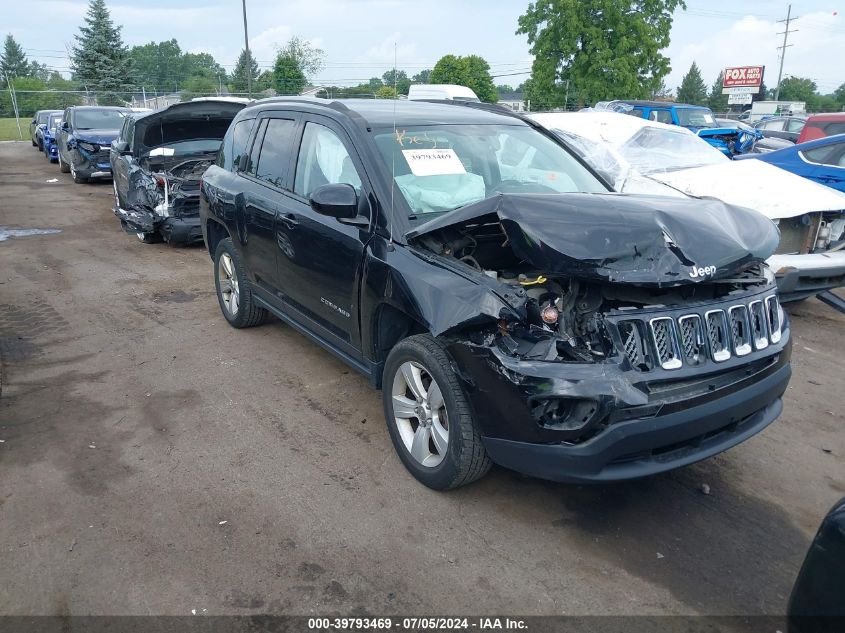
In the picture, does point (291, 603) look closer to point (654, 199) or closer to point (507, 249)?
point (507, 249)

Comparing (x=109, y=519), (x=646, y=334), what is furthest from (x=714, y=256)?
(x=109, y=519)

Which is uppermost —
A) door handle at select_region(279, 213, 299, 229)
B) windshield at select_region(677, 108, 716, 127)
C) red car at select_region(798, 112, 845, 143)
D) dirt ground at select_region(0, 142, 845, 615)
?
windshield at select_region(677, 108, 716, 127)

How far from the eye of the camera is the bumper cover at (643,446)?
2.72m

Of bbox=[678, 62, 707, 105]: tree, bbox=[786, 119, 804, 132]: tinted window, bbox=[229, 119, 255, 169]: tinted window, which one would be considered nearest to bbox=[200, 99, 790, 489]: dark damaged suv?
bbox=[229, 119, 255, 169]: tinted window

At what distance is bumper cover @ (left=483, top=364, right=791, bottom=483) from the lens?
272cm

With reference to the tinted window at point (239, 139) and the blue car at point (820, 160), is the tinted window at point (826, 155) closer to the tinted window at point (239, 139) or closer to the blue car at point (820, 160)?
the blue car at point (820, 160)

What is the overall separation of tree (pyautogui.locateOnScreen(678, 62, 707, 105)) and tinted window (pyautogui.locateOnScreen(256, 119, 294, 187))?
89.1m

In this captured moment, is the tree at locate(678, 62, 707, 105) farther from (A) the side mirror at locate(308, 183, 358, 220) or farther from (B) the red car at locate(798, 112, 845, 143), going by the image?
(A) the side mirror at locate(308, 183, 358, 220)

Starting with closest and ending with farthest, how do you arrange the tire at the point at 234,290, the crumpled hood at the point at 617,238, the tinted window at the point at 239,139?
the crumpled hood at the point at 617,238
the tinted window at the point at 239,139
the tire at the point at 234,290

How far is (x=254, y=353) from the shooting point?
5.45m

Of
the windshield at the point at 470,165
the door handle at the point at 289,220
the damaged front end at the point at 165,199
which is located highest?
the windshield at the point at 470,165

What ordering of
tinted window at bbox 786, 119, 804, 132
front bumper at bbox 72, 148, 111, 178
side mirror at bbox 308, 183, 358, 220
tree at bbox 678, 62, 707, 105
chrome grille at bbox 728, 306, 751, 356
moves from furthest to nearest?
1. tree at bbox 678, 62, 707, 105
2. tinted window at bbox 786, 119, 804, 132
3. front bumper at bbox 72, 148, 111, 178
4. side mirror at bbox 308, 183, 358, 220
5. chrome grille at bbox 728, 306, 751, 356

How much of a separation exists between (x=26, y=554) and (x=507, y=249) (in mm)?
2762

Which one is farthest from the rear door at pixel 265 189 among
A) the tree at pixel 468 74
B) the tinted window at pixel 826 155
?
the tree at pixel 468 74
